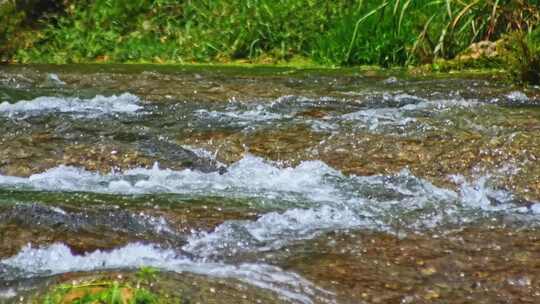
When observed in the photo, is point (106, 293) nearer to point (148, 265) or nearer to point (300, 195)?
point (148, 265)

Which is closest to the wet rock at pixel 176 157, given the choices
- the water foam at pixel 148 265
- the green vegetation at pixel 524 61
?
the water foam at pixel 148 265

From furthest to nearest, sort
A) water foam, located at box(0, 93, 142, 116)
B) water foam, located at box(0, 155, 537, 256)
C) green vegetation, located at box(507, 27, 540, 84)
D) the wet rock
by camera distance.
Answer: green vegetation, located at box(507, 27, 540, 84), water foam, located at box(0, 93, 142, 116), the wet rock, water foam, located at box(0, 155, 537, 256)

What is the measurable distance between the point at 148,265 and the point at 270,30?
271 inches

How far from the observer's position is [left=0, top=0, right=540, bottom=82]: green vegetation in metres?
8.38

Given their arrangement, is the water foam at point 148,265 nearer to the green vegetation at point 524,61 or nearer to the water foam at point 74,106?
the water foam at point 74,106

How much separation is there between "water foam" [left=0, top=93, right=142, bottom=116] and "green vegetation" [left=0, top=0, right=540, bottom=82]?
2.43m

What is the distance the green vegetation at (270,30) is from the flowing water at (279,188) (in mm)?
997

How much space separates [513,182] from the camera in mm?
4789

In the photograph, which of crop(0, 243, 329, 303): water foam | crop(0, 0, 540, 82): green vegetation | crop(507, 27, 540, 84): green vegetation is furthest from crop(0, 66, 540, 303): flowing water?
crop(0, 0, 540, 82): green vegetation

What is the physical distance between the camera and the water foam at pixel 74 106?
255 inches

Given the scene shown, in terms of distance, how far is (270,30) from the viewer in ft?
33.1

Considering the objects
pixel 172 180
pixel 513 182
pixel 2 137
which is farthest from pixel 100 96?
pixel 513 182

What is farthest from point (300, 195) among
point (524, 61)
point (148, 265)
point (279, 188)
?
point (524, 61)

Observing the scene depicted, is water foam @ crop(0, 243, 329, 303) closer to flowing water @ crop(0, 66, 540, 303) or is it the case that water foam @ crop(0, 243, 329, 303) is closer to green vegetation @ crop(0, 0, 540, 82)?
flowing water @ crop(0, 66, 540, 303)
